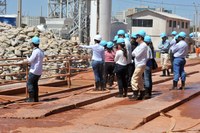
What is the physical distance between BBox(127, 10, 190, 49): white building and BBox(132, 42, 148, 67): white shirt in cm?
4757

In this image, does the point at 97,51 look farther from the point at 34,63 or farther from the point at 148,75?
the point at 34,63

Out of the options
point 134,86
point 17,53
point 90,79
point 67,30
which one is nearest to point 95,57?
point 134,86

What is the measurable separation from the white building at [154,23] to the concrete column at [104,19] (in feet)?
138

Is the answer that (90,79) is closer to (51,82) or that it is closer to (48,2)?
(51,82)

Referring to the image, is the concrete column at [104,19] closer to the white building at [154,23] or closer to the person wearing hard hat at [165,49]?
the person wearing hard hat at [165,49]

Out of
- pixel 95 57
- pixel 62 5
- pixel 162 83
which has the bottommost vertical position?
pixel 162 83

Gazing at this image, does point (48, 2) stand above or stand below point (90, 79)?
above

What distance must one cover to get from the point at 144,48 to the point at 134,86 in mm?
1007

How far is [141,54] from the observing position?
9648 millimetres

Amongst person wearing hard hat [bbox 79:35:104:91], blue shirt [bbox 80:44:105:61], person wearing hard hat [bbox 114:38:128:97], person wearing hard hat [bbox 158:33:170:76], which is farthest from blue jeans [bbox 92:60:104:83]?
person wearing hard hat [bbox 158:33:170:76]

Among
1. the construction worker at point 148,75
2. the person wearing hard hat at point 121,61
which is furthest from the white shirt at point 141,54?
the person wearing hard hat at point 121,61

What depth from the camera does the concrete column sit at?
581 inches

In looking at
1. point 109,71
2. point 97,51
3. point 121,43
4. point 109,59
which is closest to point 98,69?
point 97,51

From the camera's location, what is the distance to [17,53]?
22.9 metres
